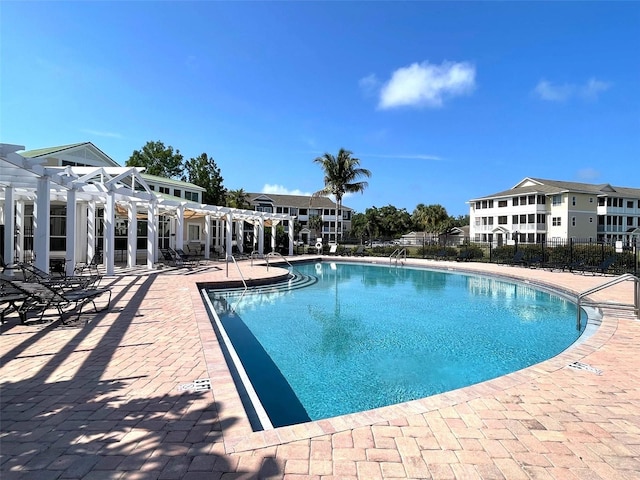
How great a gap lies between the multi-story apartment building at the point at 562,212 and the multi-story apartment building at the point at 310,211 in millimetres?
26127

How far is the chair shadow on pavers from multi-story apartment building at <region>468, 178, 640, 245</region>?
4583cm

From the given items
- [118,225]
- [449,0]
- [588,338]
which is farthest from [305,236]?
[588,338]

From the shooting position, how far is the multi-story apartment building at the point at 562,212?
42094 millimetres

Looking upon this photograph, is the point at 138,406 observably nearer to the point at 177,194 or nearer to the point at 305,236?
the point at 177,194

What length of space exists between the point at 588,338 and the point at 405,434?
198 inches

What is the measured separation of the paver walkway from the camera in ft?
7.93

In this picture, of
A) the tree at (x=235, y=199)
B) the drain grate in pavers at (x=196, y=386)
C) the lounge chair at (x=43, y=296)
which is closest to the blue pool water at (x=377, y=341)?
the drain grate in pavers at (x=196, y=386)

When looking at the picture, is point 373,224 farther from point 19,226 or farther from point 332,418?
point 332,418

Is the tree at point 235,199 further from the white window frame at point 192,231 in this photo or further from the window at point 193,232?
the window at point 193,232

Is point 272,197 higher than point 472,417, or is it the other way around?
point 272,197

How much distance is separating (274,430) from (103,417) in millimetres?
1538

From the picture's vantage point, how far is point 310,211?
65.0m

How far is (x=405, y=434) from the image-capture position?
2.88 meters

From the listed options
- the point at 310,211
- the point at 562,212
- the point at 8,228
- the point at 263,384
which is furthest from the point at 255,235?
the point at 310,211
